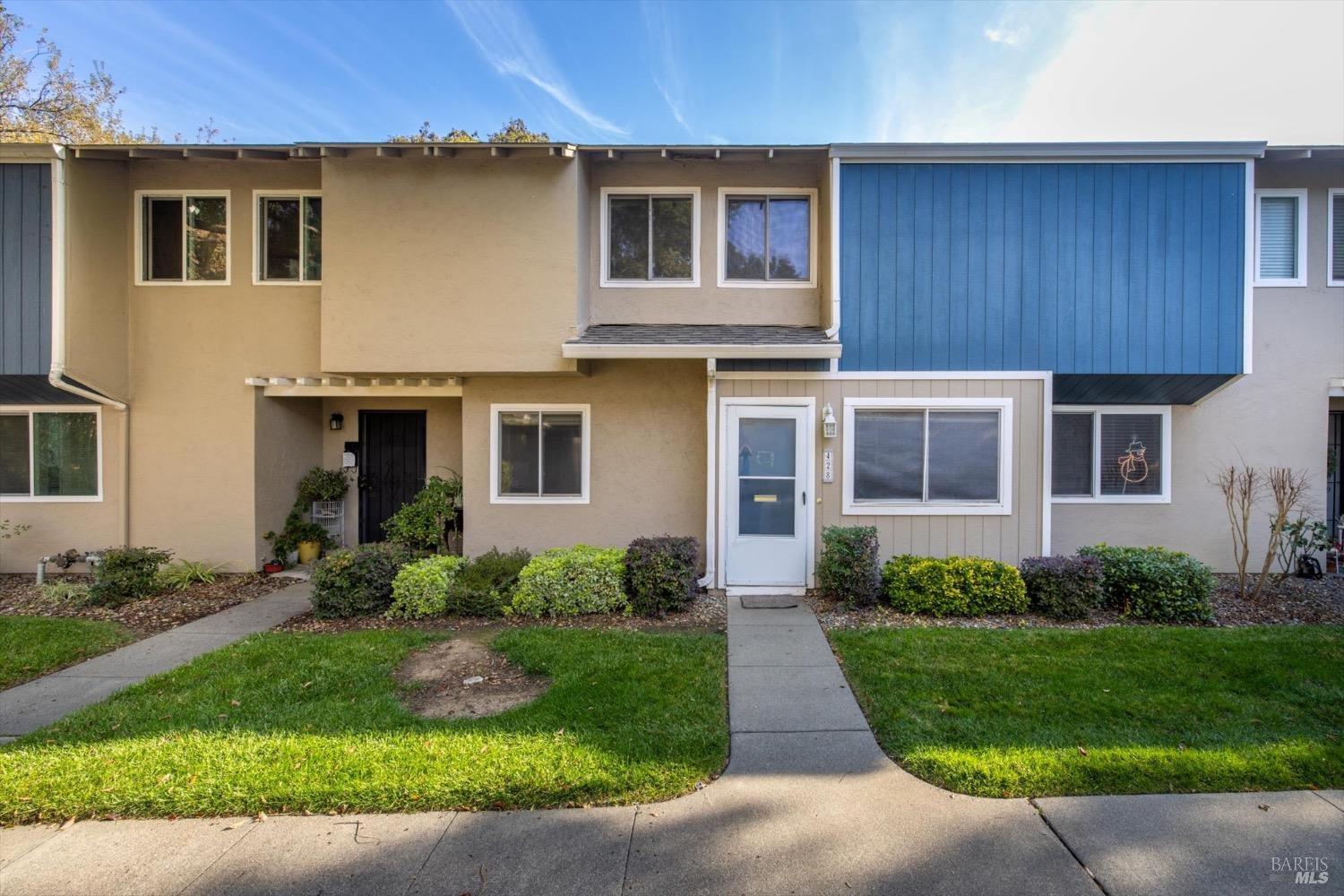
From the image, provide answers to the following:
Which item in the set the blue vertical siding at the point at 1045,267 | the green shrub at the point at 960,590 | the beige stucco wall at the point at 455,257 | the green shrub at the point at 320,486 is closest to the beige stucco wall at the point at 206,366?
the green shrub at the point at 320,486

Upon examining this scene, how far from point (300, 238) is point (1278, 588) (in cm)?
1398

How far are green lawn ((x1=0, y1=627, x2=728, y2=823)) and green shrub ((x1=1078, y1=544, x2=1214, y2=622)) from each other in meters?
4.90

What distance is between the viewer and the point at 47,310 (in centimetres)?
739

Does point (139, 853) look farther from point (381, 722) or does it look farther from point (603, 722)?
point (603, 722)

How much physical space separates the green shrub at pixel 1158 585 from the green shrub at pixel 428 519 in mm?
8351

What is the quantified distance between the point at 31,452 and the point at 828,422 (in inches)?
435

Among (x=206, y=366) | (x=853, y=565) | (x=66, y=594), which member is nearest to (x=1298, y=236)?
(x=853, y=565)

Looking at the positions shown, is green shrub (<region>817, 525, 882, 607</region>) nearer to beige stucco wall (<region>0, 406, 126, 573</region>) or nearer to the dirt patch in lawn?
the dirt patch in lawn

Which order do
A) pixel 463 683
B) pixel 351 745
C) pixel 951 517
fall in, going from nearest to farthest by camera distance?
pixel 351 745, pixel 463 683, pixel 951 517

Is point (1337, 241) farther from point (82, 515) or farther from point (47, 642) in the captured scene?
point (82, 515)

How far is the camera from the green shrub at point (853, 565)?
6.66m

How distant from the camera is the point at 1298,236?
8086 mm

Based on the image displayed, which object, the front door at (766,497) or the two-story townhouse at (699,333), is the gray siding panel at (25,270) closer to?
the two-story townhouse at (699,333)

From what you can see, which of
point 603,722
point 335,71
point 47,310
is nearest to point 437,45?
point 335,71
